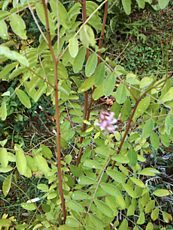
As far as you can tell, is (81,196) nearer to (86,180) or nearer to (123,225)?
(86,180)

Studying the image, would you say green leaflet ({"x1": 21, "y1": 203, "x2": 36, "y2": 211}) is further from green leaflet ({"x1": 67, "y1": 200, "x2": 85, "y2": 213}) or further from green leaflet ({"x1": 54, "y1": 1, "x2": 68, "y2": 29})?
green leaflet ({"x1": 54, "y1": 1, "x2": 68, "y2": 29})

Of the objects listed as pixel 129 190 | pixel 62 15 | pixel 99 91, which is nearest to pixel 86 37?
pixel 62 15

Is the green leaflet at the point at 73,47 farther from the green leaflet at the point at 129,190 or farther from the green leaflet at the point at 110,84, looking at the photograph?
the green leaflet at the point at 129,190

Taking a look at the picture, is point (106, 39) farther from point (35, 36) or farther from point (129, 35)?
point (35, 36)

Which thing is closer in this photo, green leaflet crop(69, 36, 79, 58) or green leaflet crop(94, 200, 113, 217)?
green leaflet crop(69, 36, 79, 58)

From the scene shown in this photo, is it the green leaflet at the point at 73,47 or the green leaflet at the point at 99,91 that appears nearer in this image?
the green leaflet at the point at 73,47

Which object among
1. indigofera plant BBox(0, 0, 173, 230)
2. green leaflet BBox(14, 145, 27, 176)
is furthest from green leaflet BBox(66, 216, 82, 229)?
green leaflet BBox(14, 145, 27, 176)

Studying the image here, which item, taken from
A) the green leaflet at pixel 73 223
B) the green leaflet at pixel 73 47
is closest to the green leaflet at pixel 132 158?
the green leaflet at pixel 73 223

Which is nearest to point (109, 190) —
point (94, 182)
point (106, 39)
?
point (94, 182)

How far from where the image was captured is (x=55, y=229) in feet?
4.20

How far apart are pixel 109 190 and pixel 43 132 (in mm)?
1761

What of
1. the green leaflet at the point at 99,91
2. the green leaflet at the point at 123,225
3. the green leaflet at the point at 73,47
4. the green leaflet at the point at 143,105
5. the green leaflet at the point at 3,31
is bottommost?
the green leaflet at the point at 123,225

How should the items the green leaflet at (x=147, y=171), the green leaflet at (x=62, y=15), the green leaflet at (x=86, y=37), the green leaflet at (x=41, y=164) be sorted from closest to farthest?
the green leaflet at (x=86, y=37)
the green leaflet at (x=62, y=15)
the green leaflet at (x=41, y=164)
the green leaflet at (x=147, y=171)

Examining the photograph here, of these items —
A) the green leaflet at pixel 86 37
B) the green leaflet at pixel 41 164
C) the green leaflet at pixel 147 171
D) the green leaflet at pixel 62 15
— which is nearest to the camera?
the green leaflet at pixel 86 37
